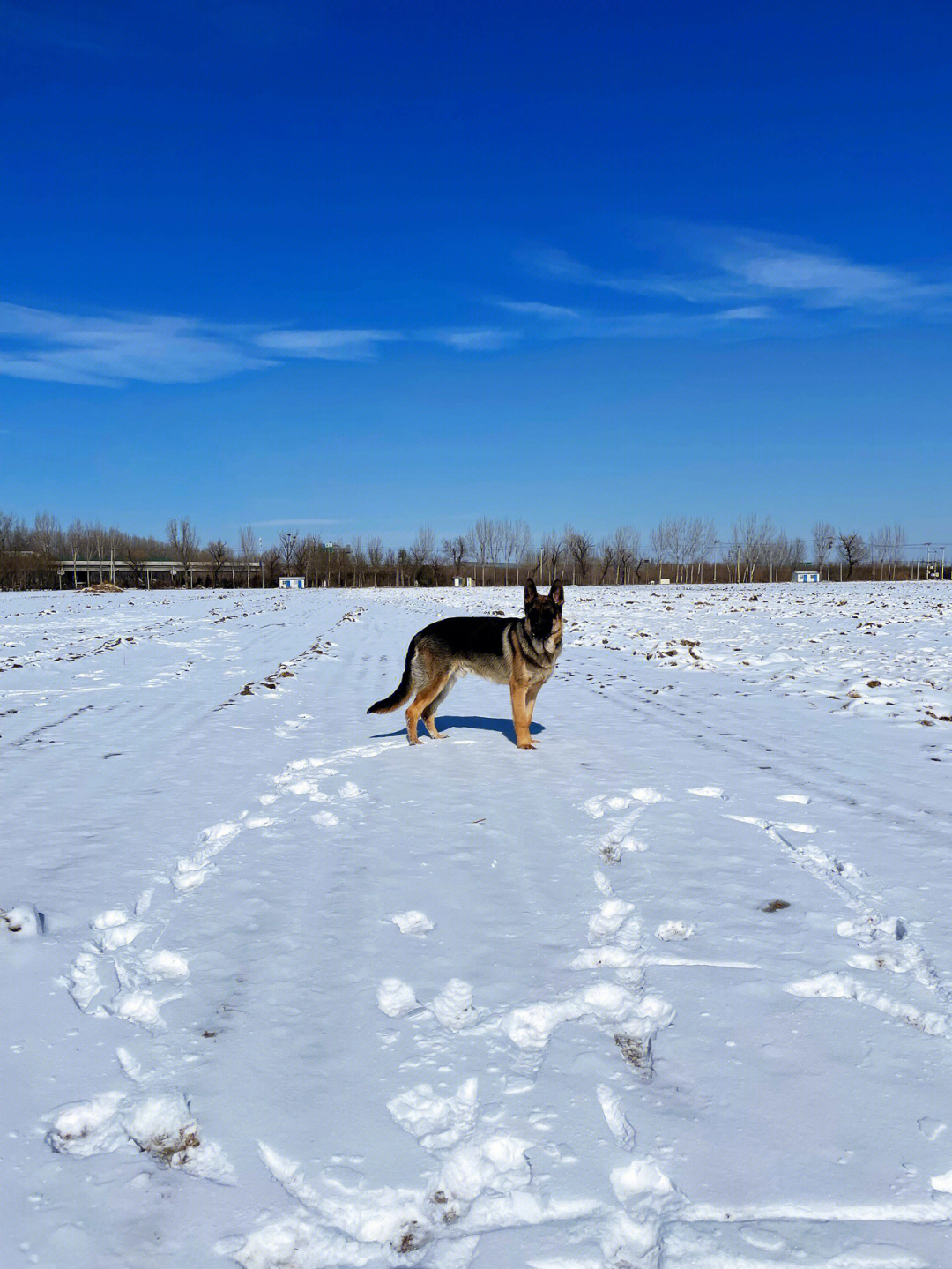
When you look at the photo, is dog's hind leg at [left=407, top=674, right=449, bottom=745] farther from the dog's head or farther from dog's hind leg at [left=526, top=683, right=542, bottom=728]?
the dog's head

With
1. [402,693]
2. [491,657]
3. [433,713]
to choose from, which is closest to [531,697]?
[491,657]

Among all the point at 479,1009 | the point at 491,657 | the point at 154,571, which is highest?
the point at 154,571

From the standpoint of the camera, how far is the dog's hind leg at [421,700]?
7234mm

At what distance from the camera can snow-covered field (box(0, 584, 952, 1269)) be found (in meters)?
1.93

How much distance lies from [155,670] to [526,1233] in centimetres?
1207

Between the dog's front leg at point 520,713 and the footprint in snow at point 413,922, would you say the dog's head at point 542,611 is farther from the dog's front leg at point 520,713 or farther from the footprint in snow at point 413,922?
the footprint in snow at point 413,922

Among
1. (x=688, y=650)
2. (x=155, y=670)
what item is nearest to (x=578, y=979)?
(x=155, y=670)

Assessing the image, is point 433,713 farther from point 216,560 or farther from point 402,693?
point 216,560

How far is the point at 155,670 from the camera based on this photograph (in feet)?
41.7

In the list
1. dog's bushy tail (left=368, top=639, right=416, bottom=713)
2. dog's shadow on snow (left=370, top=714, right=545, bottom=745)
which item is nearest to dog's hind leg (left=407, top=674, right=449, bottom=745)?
dog's bushy tail (left=368, top=639, right=416, bottom=713)

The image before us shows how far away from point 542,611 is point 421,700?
1.45m

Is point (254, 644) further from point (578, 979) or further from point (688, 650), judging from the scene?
point (578, 979)

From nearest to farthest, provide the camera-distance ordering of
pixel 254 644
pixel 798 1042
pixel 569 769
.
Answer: pixel 798 1042, pixel 569 769, pixel 254 644

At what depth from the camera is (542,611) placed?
263 inches
